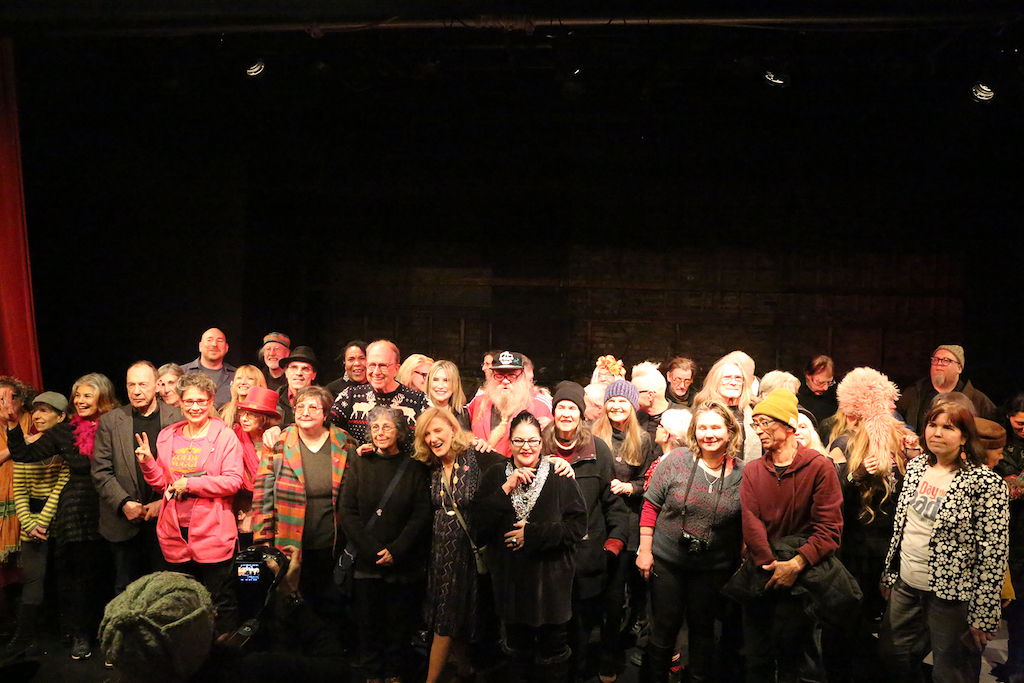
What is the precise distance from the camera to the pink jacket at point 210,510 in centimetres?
429

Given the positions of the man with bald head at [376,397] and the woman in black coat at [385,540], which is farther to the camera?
the man with bald head at [376,397]

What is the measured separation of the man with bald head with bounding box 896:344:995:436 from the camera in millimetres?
5688

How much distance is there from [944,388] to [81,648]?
6113 mm

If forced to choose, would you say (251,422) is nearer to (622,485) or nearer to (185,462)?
(185,462)

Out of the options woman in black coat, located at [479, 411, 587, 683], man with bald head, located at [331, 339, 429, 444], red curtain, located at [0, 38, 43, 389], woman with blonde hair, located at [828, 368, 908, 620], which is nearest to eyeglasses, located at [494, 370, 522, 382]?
man with bald head, located at [331, 339, 429, 444]

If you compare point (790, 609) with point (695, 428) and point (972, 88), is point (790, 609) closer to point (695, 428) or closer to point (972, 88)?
point (695, 428)

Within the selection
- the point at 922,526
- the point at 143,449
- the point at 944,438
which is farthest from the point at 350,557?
the point at 944,438

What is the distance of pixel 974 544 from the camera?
142 inches

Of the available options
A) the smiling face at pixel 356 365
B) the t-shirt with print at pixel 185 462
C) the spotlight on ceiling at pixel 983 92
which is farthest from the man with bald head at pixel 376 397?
the spotlight on ceiling at pixel 983 92

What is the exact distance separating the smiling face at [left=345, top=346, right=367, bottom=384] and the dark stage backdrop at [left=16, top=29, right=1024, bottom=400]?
2.55m

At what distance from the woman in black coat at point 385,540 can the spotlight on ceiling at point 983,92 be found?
5250 millimetres

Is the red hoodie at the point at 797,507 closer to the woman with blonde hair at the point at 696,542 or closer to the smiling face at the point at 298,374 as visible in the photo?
the woman with blonde hair at the point at 696,542

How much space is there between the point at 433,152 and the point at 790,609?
19.5 feet

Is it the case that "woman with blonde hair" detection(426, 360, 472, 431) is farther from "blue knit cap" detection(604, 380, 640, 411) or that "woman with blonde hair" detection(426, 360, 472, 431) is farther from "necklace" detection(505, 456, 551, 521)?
"necklace" detection(505, 456, 551, 521)
